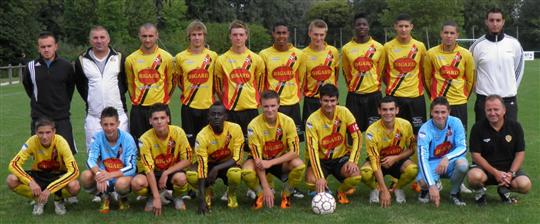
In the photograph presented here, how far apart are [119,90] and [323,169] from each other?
7.58ft

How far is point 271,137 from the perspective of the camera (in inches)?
228

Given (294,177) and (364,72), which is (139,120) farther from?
(364,72)

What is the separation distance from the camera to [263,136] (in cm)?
577

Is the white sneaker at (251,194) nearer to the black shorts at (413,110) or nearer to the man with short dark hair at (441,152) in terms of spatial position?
the man with short dark hair at (441,152)

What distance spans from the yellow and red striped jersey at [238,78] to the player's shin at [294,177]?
1.02 meters

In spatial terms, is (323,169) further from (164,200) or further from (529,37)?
(529,37)

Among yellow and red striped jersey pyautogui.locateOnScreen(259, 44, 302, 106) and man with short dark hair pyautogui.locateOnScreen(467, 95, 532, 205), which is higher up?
yellow and red striped jersey pyautogui.locateOnScreen(259, 44, 302, 106)

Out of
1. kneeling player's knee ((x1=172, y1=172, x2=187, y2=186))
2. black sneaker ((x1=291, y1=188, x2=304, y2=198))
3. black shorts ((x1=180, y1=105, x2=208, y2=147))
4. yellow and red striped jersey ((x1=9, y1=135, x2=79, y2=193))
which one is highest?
black shorts ((x1=180, y1=105, x2=208, y2=147))

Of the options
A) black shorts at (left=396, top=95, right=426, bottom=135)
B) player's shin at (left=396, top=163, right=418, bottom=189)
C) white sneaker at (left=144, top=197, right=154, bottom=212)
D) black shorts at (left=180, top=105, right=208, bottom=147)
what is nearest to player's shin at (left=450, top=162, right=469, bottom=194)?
player's shin at (left=396, top=163, right=418, bottom=189)

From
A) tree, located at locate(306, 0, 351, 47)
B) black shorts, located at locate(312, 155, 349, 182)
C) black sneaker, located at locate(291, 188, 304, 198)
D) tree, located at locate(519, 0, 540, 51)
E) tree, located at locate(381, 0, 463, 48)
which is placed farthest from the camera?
tree, located at locate(306, 0, 351, 47)

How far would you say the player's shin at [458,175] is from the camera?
→ 5.39 metres

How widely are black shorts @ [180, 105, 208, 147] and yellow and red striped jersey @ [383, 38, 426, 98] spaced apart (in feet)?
6.85

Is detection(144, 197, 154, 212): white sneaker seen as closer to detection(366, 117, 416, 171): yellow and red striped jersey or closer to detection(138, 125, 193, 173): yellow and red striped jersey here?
detection(138, 125, 193, 173): yellow and red striped jersey

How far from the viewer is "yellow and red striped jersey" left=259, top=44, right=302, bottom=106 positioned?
21.4 ft
